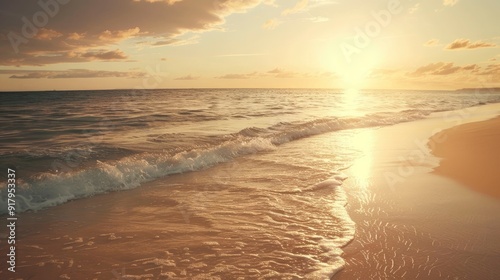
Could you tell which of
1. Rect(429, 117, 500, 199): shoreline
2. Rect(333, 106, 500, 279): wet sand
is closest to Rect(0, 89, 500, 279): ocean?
Rect(333, 106, 500, 279): wet sand

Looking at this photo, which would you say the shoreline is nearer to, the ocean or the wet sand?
the wet sand

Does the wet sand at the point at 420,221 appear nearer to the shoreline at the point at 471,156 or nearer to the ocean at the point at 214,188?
the shoreline at the point at 471,156

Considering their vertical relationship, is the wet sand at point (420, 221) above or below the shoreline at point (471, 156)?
below

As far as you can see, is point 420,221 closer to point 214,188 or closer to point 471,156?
point 214,188

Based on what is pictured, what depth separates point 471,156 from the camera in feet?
38.9

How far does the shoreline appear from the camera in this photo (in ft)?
28.2

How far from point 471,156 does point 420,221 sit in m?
7.58

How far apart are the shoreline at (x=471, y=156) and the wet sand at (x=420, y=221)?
0.05 meters

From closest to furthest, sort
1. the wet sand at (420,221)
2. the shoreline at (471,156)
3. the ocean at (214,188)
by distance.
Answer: the wet sand at (420,221)
the ocean at (214,188)
the shoreline at (471,156)

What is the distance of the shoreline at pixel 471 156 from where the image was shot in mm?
8602

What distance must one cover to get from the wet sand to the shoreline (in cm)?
5

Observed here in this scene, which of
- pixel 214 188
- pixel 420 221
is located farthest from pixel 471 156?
pixel 214 188

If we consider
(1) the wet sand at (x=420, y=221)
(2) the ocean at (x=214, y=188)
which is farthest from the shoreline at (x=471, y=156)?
(2) the ocean at (x=214, y=188)

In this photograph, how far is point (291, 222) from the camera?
6.20m
